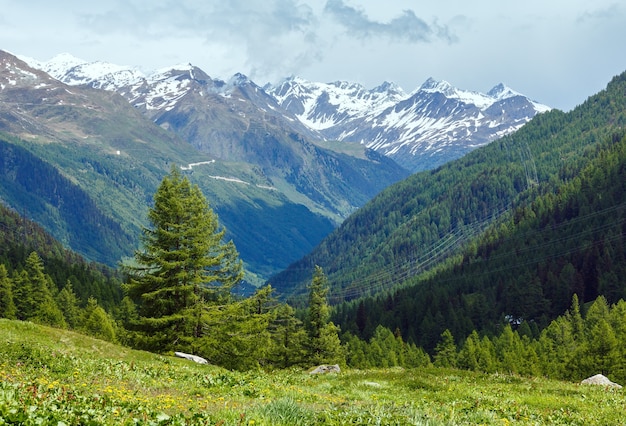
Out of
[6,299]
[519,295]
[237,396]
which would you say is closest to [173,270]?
[237,396]

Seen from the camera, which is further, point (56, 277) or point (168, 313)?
point (56, 277)

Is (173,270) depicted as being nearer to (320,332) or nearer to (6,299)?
(320,332)

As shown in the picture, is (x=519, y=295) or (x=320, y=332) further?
(x=519, y=295)

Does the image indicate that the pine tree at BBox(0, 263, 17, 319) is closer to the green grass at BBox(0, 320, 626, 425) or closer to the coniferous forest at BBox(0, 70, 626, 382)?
the coniferous forest at BBox(0, 70, 626, 382)

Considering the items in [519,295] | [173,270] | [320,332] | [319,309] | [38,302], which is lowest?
[320,332]

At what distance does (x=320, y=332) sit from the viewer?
73.5m

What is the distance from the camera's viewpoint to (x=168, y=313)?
148 ft

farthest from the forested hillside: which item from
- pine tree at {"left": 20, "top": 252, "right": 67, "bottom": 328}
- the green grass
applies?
the green grass

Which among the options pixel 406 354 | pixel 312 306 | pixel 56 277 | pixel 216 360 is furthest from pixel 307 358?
pixel 56 277

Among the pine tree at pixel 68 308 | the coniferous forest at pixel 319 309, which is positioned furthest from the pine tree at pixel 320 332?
the pine tree at pixel 68 308

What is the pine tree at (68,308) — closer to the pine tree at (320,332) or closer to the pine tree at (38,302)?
the pine tree at (38,302)

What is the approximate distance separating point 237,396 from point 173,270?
30467 mm

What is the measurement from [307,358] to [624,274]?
127633 mm

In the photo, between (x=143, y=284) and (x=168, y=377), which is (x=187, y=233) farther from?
(x=168, y=377)
